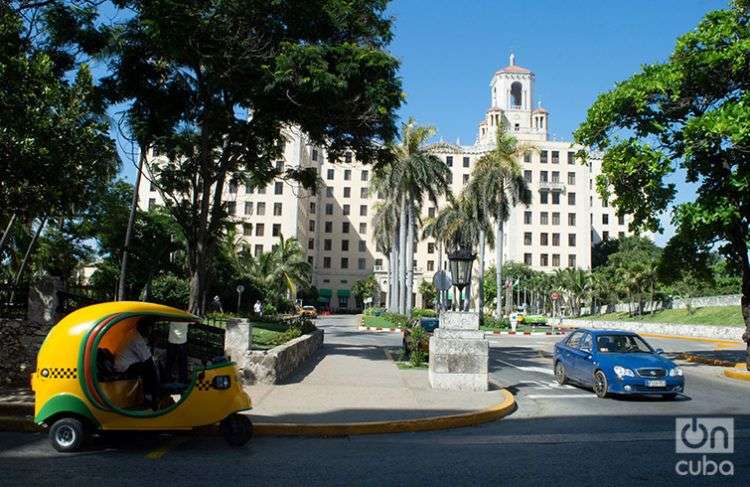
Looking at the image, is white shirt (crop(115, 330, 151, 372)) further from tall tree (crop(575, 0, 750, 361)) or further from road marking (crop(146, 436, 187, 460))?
tall tree (crop(575, 0, 750, 361))

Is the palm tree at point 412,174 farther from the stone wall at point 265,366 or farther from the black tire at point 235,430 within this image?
the black tire at point 235,430

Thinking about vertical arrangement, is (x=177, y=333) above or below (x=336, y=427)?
above

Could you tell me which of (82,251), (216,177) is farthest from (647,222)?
(82,251)

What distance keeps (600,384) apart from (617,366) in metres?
0.59

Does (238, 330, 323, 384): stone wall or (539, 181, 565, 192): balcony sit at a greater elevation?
(539, 181, 565, 192): balcony

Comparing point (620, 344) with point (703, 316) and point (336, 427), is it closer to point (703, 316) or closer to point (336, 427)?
point (336, 427)

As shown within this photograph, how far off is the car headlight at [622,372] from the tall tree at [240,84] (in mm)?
9445

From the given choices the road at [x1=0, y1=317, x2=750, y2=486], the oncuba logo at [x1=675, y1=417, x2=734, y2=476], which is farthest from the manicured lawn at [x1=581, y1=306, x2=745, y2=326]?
the road at [x1=0, y1=317, x2=750, y2=486]

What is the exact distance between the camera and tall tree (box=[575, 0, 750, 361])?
56.2 feet

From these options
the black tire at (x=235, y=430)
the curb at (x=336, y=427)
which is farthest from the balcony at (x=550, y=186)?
the black tire at (x=235, y=430)

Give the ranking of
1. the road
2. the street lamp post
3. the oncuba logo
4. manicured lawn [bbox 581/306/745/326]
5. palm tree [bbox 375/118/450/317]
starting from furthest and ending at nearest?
palm tree [bbox 375/118/450/317], manicured lawn [bbox 581/306/745/326], the street lamp post, the oncuba logo, the road

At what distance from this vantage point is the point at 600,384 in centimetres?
1273

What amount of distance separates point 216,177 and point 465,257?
1004 cm

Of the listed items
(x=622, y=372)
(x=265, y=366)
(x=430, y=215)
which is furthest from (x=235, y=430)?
(x=430, y=215)
